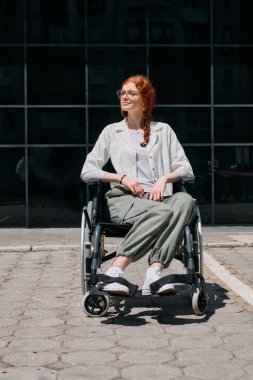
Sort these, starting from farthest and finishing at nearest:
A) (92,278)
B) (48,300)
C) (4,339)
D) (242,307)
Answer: (48,300), (242,307), (92,278), (4,339)

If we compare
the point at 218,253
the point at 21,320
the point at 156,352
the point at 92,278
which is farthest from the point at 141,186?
the point at 218,253

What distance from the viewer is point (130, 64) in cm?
1684

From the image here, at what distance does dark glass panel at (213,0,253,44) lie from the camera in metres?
16.8

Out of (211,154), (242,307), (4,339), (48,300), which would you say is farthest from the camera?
(211,154)

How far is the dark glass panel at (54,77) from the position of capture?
16.6 m

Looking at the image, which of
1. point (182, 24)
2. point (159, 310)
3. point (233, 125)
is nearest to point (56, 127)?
point (182, 24)

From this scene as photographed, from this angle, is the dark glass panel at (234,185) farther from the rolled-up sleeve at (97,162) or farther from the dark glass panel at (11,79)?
the rolled-up sleeve at (97,162)

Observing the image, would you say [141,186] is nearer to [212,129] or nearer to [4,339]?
[4,339]

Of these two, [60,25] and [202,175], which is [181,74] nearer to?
[202,175]

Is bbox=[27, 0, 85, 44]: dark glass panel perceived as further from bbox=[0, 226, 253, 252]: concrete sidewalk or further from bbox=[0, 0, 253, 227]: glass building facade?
bbox=[0, 226, 253, 252]: concrete sidewalk

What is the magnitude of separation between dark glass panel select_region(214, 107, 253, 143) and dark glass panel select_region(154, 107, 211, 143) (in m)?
0.21

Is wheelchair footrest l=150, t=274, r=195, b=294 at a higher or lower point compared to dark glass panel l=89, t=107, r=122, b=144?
lower

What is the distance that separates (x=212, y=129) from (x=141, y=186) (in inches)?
444

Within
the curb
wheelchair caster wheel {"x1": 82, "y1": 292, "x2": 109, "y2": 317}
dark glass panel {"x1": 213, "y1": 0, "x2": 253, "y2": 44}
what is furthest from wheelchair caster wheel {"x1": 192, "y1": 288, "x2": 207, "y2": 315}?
dark glass panel {"x1": 213, "y1": 0, "x2": 253, "y2": 44}
